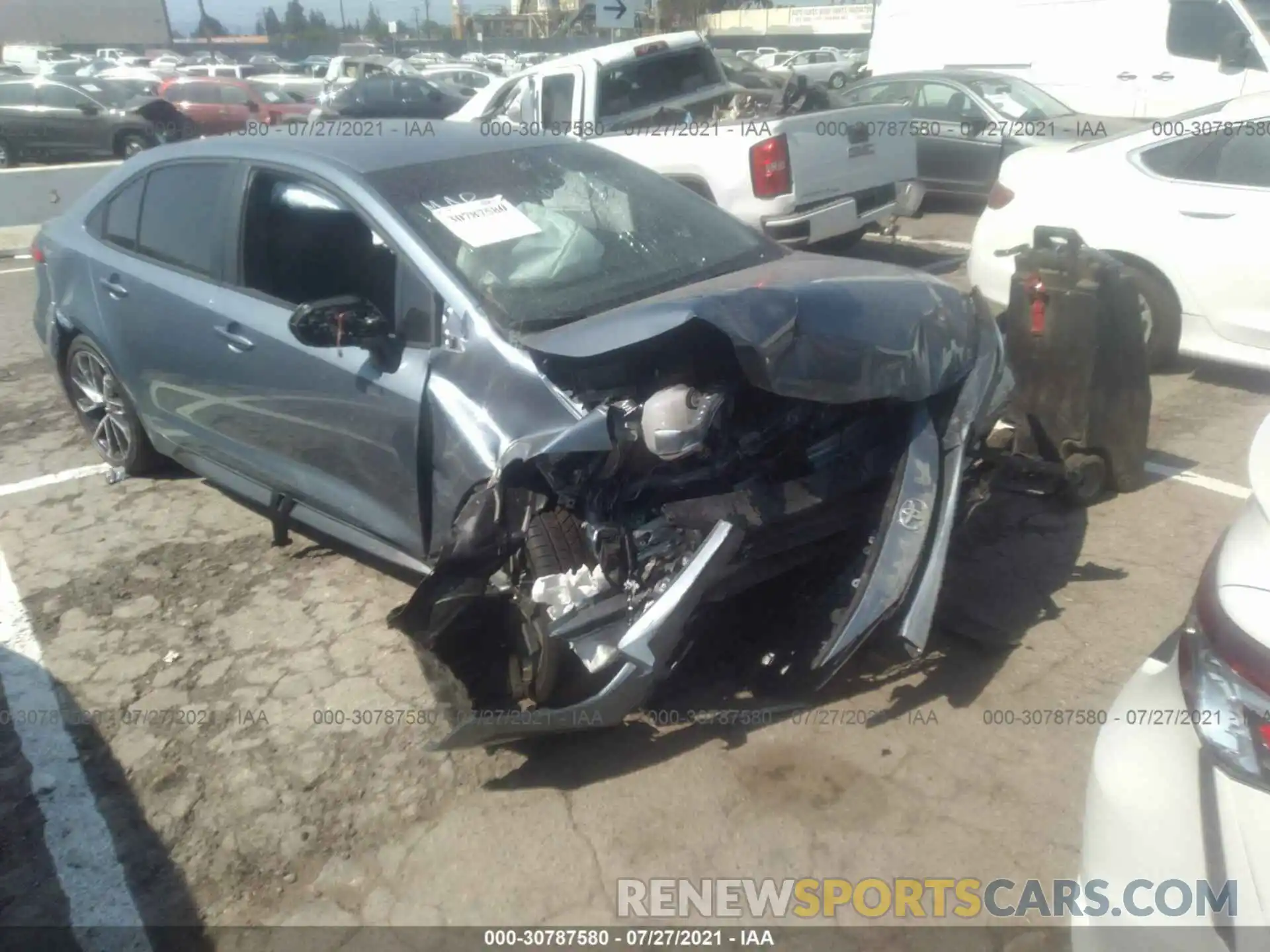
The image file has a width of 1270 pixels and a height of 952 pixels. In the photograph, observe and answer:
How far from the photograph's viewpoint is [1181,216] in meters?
5.57

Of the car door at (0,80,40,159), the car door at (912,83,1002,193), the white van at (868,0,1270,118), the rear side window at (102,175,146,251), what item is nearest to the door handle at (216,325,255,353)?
the rear side window at (102,175,146,251)

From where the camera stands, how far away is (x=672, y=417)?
9.75 feet

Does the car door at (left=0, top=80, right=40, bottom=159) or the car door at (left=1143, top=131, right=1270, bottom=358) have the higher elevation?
the car door at (left=1143, top=131, right=1270, bottom=358)

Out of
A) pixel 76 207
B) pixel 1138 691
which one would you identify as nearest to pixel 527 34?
pixel 76 207

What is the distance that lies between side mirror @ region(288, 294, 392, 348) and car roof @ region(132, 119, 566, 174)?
0.62 m

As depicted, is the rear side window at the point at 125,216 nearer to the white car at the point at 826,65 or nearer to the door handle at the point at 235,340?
the door handle at the point at 235,340

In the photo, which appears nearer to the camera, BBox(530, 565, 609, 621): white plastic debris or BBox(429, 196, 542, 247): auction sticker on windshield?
BBox(530, 565, 609, 621): white plastic debris

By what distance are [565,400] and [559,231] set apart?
3.04ft

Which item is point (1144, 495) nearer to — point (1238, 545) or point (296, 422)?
point (1238, 545)

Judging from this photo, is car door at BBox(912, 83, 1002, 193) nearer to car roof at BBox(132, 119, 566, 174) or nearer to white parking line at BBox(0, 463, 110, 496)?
car roof at BBox(132, 119, 566, 174)

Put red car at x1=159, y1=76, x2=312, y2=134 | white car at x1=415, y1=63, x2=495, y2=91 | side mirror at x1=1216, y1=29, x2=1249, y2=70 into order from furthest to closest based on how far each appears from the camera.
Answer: white car at x1=415, y1=63, x2=495, y2=91 → red car at x1=159, y1=76, x2=312, y2=134 → side mirror at x1=1216, y1=29, x2=1249, y2=70

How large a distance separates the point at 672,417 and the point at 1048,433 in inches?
90.3

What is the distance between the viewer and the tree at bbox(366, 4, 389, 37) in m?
74.3

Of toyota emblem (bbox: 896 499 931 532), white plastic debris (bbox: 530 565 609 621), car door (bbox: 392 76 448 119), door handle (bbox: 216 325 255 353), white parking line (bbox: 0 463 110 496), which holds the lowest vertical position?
car door (bbox: 392 76 448 119)
